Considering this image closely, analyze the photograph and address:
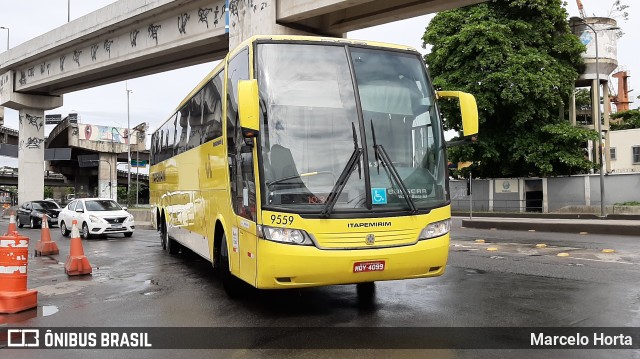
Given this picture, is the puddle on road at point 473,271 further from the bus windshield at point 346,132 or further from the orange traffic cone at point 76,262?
the orange traffic cone at point 76,262

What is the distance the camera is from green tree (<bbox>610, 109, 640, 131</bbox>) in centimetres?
5775

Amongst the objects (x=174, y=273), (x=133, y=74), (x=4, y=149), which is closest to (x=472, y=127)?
(x=174, y=273)

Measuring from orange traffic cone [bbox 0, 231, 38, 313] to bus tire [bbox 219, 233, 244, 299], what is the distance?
2684 millimetres

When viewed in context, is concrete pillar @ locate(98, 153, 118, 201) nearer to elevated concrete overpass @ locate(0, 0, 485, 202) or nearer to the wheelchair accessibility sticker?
elevated concrete overpass @ locate(0, 0, 485, 202)

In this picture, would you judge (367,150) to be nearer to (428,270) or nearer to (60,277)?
(428,270)

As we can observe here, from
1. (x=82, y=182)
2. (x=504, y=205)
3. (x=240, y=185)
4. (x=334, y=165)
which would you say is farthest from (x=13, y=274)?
(x=82, y=182)

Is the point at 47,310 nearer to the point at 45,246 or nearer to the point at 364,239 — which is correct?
the point at 364,239

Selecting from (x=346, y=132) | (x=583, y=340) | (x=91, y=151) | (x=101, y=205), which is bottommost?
(x=583, y=340)

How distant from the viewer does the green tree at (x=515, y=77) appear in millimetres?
31312

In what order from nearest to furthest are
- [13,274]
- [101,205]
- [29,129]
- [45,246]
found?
[13,274]
[45,246]
[101,205]
[29,129]

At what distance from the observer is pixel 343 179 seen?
628 cm

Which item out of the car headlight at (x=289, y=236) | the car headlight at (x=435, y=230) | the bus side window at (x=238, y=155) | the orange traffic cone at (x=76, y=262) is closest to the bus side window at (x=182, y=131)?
the orange traffic cone at (x=76, y=262)

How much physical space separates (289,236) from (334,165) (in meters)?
0.99

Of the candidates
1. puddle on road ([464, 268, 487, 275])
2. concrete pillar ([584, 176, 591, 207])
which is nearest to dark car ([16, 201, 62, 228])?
puddle on road ([464, 268, 487, 275])
